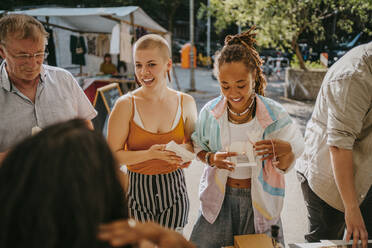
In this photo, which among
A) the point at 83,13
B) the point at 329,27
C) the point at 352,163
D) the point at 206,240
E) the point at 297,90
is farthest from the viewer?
the point at 329,27

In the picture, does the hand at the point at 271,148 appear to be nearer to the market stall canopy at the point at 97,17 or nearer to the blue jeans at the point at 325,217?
the blue jeans at the point at 325,217

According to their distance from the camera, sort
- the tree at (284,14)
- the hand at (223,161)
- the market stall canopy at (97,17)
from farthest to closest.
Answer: the tree at (284,14) → the market stall canopy at (97,17) → the hand at (223,161)

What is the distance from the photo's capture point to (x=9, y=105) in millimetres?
1710

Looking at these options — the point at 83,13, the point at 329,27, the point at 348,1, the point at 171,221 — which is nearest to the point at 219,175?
the point at 171,221

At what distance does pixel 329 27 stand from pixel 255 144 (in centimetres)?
1342

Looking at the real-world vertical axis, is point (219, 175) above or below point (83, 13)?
below

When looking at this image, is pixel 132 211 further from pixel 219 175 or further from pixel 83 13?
pixel 83 13

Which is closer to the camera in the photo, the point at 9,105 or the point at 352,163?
the point at 352,163

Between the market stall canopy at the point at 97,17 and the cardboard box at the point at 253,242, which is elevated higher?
the market stall canopy at the point at 97,17

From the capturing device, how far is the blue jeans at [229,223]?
5.39 feet

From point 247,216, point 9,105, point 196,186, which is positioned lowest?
point 196,186

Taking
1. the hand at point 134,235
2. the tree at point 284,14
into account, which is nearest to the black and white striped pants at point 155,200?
the hand at point 134,235

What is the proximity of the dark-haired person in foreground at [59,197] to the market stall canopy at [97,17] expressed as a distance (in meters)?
7.08

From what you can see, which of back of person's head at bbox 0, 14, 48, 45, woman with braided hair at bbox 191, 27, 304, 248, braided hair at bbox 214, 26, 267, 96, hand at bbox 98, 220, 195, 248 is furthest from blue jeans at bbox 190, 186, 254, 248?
back of person's head at bbox 0, 14, 48, 45
